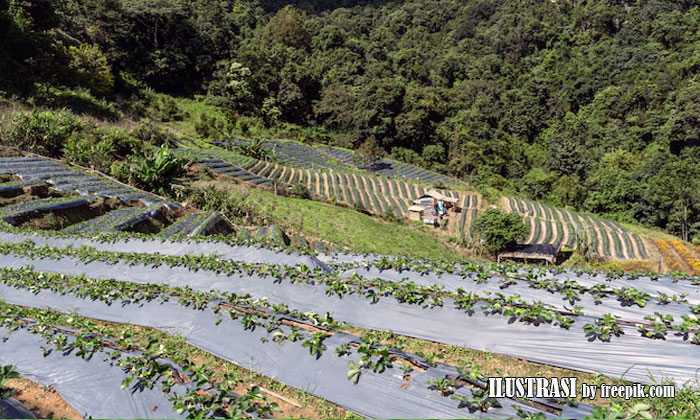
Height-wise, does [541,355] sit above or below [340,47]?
below

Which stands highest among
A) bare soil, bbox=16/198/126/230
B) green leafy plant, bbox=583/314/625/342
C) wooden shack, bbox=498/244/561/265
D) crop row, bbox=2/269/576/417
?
green leafy plant, bbox=583/314/625/342

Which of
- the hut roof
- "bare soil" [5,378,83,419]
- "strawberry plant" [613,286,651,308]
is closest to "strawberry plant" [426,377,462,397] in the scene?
"strawberry plant" [613,286,651,308]

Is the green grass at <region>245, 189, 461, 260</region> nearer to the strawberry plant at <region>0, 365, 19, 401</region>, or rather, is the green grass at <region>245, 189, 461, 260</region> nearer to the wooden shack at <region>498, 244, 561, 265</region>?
the wooden shack at <region>498, 244, 561, 265</region>

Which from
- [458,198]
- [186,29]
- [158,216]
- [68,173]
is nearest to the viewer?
[158,216]

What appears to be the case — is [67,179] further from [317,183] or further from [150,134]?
[317,183]

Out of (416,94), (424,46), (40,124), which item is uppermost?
(424,46)

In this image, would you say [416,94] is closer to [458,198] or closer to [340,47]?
[340,47]

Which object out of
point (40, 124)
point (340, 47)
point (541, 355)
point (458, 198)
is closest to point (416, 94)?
point (340, 47)
